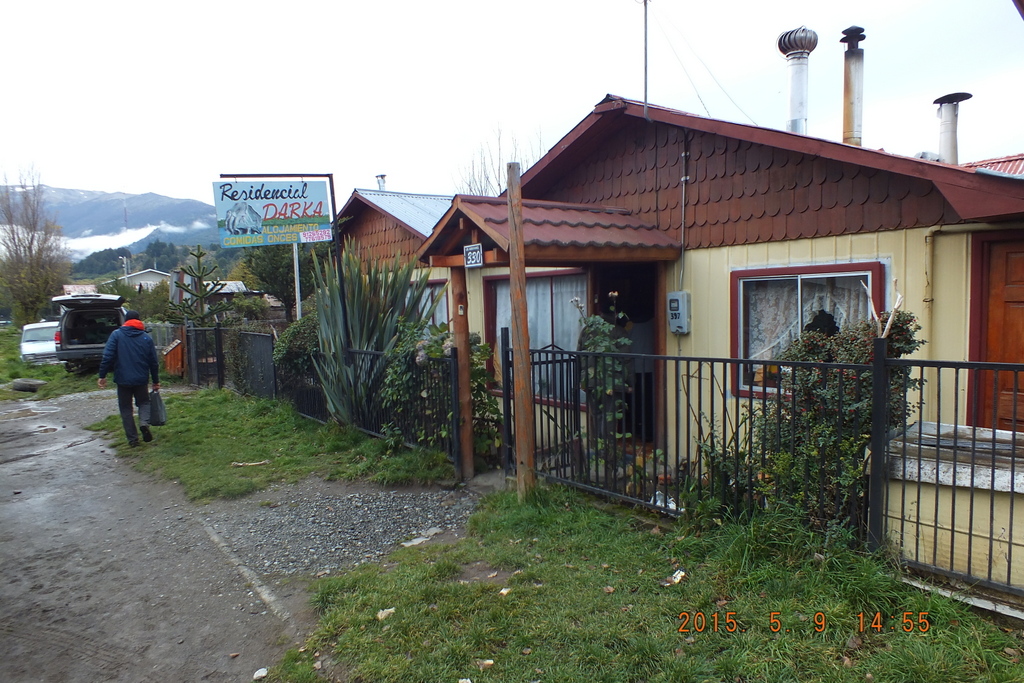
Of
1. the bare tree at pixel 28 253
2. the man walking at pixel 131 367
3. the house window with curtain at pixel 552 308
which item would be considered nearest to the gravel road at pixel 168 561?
the man walking at pixel 131 367

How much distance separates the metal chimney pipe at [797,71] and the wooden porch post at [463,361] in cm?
436

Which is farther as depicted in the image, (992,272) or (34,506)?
(34,506)

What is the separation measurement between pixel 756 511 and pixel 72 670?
13.2ft

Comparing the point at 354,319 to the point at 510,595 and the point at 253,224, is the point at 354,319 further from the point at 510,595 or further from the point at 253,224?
the point at 510,595

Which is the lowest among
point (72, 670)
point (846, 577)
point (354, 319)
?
point (72, 670)

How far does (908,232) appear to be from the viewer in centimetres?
519

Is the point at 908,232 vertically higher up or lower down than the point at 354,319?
higher up

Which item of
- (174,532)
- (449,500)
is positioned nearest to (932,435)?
(449,500)

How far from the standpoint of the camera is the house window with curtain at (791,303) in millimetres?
5629

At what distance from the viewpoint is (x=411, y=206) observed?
Result: 13.1 m

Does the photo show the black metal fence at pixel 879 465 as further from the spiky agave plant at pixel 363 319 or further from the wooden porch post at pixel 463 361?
the spiky agave plant at pixel 363 319

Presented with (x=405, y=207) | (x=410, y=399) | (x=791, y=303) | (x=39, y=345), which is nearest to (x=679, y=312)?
(x=791, y=303)

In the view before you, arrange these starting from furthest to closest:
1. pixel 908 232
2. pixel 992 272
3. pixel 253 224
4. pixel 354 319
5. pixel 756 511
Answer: pixel 253 224 → pixel 354 319 → pixel 908 232 → pixel 992 272 → pixel 756 511

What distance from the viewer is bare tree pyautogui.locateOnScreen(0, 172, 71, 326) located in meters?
29.7
